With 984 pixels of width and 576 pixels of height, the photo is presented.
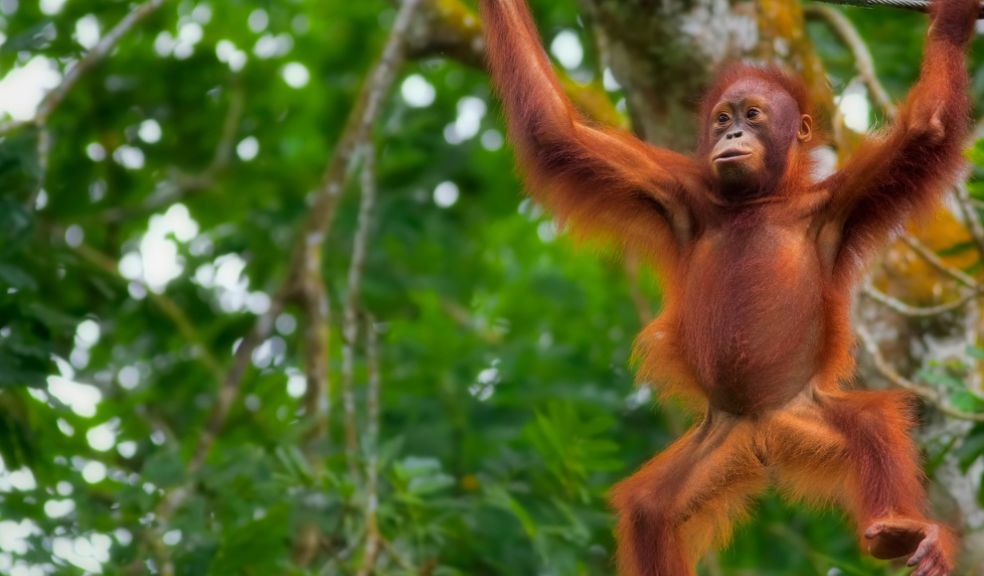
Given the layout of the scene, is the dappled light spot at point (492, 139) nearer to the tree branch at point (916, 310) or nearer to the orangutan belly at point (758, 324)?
the tree branch at point (916, 310)

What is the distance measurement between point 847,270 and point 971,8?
0.97 metres

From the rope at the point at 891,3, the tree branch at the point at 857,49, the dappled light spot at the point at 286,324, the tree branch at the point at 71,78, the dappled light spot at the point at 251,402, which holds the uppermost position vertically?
the rope at the point at 891,3

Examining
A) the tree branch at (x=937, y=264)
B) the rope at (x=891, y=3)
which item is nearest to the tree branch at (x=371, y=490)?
the tree branch at (x=937, y=264)

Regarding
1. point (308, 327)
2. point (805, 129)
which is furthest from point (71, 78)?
point (805, 129)

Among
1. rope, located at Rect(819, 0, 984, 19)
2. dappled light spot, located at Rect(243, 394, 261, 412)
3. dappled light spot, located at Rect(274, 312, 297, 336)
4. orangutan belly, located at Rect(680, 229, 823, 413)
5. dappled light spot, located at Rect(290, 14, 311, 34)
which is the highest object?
rope, located at Rect(819, 0, 984, 19)

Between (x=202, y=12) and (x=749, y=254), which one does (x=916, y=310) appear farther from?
(x=202, y=12)

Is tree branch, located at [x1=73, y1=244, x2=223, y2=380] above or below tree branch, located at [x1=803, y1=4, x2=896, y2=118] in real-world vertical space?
below

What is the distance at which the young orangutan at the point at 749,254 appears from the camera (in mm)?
4852

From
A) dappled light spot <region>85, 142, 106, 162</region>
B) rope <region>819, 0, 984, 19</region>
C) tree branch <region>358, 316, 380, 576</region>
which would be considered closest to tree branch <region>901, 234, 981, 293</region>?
rope <region>819, 0, 984, 19</region>

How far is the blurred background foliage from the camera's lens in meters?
5.91

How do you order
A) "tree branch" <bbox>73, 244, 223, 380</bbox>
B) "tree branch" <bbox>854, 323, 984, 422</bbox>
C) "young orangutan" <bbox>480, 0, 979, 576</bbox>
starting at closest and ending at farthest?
"young orangutan" <bbox>480, 0, 979, 576</bbox> → "tree branch" <bbox>854, 323, 984, 422</bbox> → "tree branch" <bbox>73, 244, 223, 380</bbox>

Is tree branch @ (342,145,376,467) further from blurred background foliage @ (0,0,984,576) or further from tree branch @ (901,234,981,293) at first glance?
tree branch @ (901,234,981,293)

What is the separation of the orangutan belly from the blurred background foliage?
0.58 m

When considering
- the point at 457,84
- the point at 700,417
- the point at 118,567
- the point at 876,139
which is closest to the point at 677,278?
the point at 700,417
